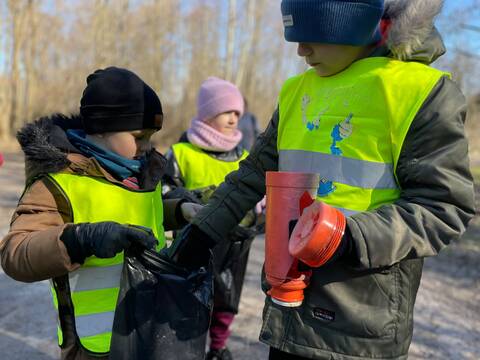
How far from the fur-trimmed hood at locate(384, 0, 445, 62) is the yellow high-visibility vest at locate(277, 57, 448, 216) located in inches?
1.7

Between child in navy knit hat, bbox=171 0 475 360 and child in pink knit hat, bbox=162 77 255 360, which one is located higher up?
child in navy knit hat, bbox=171 0 475 360

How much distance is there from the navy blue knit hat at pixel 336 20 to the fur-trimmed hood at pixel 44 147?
0.93 m

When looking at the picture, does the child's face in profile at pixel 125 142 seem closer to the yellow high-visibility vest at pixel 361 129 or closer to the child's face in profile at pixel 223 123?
the yellow high-visibility vest at pixel 361 129

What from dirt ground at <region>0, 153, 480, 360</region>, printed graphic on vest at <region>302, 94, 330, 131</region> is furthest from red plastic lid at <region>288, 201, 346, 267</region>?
dirt ground at <region>0, 153, 480, 360</region>

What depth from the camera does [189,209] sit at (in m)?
2.15

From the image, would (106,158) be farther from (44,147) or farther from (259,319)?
(259,319)

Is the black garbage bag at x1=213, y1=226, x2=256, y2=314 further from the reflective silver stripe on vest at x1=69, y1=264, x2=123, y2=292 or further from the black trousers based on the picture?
the black trousers

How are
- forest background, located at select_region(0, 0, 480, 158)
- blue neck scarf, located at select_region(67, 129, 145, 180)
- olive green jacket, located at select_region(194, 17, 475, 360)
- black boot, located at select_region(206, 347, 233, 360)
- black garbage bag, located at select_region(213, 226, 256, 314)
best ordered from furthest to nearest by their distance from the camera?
1. forest background, located at select_region(0, 0, 480, 158)
2. black boot, located at select_region(206, 347, 233, 360)
3. black garbage bag, located at select_region(213, 226, 256, 314)
4. blue neck scarf, located at select_region(67, 129, 145, 180)
5. olive green jacket, located at select_region(194, 17, 475, 360)

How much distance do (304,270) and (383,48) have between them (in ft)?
2.52

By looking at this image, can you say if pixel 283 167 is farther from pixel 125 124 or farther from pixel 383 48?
pixel 125 124

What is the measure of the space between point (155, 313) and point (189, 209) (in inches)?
24.8

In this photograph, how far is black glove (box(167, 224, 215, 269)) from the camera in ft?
5.83

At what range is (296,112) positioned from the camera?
1.71 meters

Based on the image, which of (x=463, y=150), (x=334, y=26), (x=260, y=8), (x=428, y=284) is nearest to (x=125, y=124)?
(x=334, y=26)
